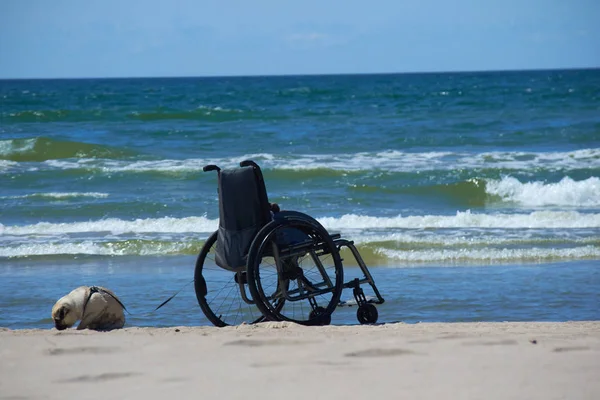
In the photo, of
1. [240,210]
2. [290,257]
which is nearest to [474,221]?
[290,257]

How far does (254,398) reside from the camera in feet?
13.3

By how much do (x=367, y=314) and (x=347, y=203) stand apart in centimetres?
789

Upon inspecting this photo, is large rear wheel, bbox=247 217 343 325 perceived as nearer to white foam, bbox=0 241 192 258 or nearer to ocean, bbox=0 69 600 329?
ocean, bbox=0 69 600 329

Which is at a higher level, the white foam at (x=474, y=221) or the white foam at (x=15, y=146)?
the white foam at (x=15, y=146)

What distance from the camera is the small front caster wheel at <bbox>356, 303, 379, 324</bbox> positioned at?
583cm

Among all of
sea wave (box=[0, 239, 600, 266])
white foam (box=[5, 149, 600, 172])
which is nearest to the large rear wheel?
sea wave (box=[0, 239, 600, 266])

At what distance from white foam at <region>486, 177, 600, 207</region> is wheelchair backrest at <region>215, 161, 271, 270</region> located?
949 centimetres

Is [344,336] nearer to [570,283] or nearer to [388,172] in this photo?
[570,283]

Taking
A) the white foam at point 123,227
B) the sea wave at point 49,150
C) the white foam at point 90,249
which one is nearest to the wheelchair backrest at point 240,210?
the white foam at point 90,249

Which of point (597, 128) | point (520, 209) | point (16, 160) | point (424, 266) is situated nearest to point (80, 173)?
point (16, 160)

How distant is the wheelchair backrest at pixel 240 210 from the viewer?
537 cm

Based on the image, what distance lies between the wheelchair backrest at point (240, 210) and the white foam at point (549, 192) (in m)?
9.49

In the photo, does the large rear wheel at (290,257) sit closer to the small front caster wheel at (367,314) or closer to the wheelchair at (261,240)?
the wheelchair at (261,240)

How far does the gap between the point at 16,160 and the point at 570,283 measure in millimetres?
15446
